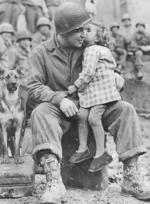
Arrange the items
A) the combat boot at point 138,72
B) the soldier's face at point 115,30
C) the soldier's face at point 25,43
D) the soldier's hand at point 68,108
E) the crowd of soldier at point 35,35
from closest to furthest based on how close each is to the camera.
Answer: the soldier's hand at point 68,108, the crowd of soldier at point 35,35, the soldier's face at point 25,43, the combat boot at point 138,72, the soldier's face at point 115,30

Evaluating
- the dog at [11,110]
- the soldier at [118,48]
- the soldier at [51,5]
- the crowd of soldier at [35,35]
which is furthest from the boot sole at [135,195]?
the soldier at [51,5]

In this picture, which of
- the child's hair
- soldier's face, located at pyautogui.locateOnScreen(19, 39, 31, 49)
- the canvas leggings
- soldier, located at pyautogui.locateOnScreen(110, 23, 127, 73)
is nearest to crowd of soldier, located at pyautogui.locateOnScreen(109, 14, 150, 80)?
soldier, located at pyautogui.locateOnScreen(110, 23, 127, 73)

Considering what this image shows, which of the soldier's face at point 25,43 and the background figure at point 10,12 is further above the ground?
the background figure at point 10,12

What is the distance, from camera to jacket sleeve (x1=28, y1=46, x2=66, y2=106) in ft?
16.5

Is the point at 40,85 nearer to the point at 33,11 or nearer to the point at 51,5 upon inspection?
the point at 33,11

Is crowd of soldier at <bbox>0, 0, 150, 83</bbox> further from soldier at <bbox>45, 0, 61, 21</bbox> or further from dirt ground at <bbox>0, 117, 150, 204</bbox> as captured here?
dirt ground at <bbox>0, 117, 150, 204</bbox>

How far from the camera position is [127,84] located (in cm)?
1133

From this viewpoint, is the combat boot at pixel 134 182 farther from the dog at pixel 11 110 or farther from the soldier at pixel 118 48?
the soldier at pixel 118 48

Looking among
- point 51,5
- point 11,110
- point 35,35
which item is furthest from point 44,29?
point 11,110

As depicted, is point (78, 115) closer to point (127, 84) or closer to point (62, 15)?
point (62, 15)

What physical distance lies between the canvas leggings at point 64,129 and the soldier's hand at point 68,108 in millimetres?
113

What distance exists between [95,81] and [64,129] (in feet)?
2.02

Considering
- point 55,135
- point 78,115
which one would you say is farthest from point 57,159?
point 78,115

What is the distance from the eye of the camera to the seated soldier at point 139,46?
1214 cm
